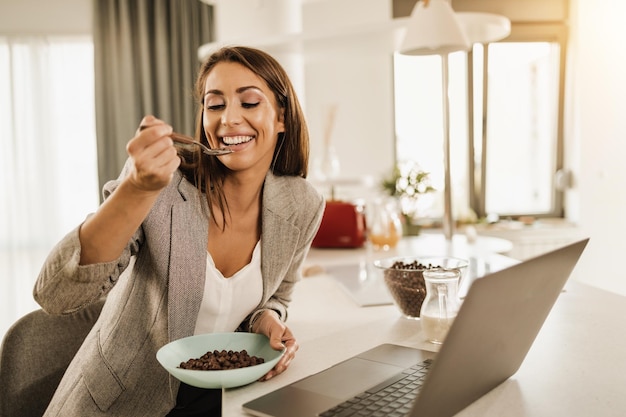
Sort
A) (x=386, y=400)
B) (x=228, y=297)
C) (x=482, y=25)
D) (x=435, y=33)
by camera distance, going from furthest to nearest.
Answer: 1. (x=482, y=25)
2. (x=435, y=33)
3. (x=228, y=297)
4. (x=386, y=400)

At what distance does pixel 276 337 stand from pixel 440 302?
32cm

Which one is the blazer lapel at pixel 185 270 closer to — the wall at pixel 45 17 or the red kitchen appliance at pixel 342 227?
the red kitchen appliance at pixel 342 227

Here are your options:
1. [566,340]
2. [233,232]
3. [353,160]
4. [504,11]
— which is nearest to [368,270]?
[233,232]

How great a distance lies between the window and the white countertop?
322 cm

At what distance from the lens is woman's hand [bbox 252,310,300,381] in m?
0.99

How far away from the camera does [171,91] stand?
4.51 metres

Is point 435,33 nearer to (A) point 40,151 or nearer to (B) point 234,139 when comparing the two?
(B) point 234,139

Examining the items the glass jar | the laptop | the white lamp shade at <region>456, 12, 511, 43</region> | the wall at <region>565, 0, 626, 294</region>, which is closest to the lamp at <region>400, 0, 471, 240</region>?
the white lamp shade at <region>456, 12, 511, 43</region>

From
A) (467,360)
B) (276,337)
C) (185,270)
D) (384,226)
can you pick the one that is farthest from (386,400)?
(384,226)

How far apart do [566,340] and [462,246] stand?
50.6 inches

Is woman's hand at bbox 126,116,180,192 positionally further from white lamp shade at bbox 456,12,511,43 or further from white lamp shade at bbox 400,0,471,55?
white lamp shade at bbox 456,12,511,43

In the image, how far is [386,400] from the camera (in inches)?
33.4

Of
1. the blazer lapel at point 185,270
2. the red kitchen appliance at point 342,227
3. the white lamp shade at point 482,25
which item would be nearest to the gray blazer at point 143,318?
the blazer lapel at point 185,270

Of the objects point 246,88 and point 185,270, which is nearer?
point 185,270
